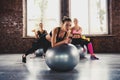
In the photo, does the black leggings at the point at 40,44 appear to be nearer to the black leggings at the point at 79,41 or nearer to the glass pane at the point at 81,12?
the black leggings at the point at 79,41

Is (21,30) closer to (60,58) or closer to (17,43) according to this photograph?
(17,43)

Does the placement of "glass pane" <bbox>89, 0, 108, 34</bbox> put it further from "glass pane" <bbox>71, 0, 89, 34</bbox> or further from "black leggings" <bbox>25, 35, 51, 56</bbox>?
"black leggings" <bbox>25, 35, 51, 56</bbox>

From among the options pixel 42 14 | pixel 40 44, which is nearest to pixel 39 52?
pixel 40 44

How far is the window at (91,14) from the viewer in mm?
11133

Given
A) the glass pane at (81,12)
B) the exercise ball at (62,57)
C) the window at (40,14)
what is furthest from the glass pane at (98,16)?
the exercise ball at (62,57)

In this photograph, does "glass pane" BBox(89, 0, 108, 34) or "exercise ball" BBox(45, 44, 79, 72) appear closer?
"exercise ball" BBox(45, 44, 79, 72)

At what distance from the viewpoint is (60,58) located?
534 cm

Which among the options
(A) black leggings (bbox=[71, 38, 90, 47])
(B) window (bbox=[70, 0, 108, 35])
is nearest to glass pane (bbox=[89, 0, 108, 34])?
(B) window (bbox=[70, 0, 108, 35])

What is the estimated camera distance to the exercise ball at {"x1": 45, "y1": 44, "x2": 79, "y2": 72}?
5.34m

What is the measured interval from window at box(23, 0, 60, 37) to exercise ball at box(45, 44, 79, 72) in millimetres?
5856

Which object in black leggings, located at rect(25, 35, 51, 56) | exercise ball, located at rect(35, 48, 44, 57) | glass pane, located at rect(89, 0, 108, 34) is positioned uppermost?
glass pane, located at rect(89, 0, 108, 34)

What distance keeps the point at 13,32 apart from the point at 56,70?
5944mm

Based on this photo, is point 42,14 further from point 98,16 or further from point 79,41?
point 79,41

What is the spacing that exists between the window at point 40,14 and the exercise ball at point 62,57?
5.86 metres
